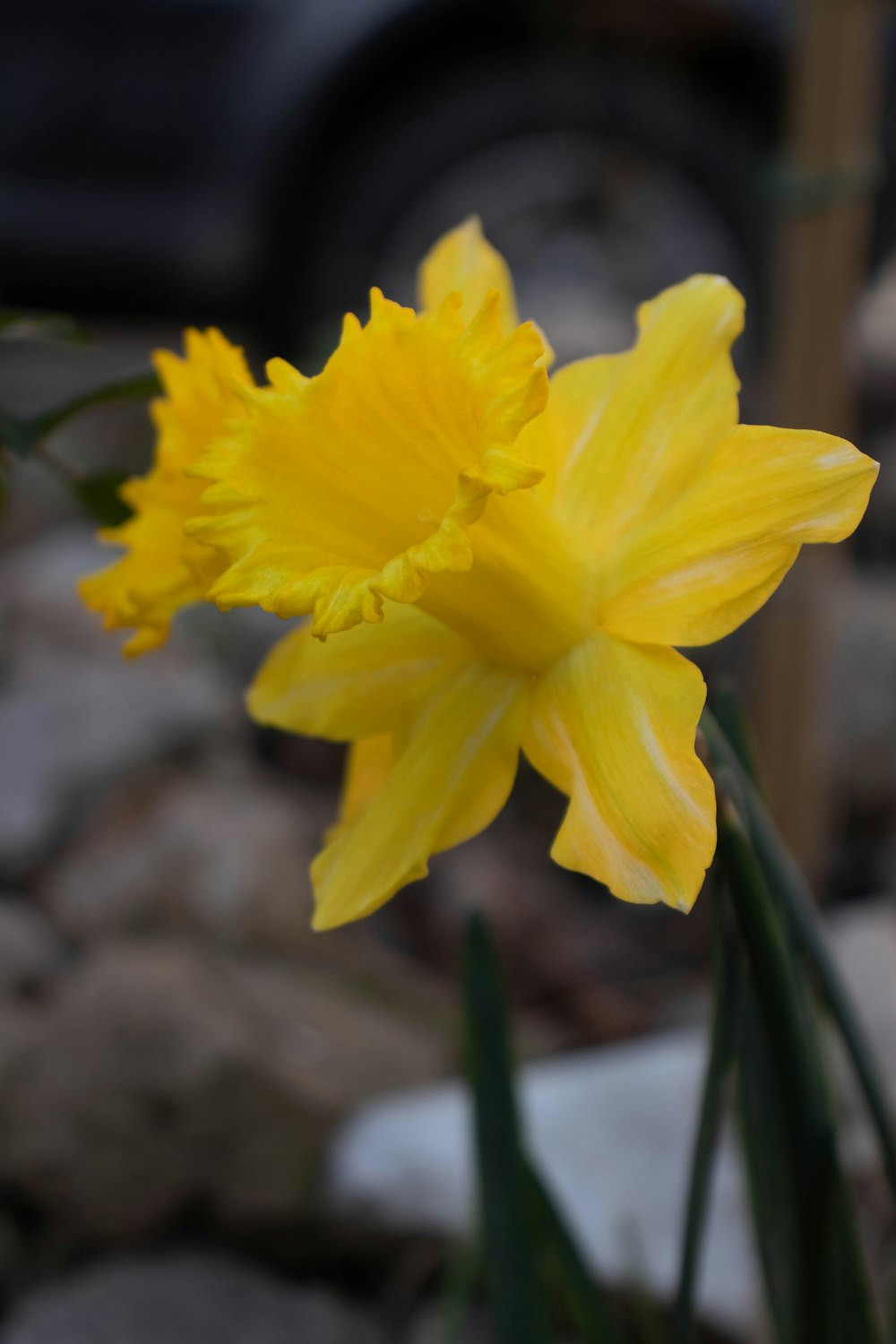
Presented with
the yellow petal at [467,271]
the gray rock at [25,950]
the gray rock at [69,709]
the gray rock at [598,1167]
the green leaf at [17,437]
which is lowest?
the gray rock at [69,709]

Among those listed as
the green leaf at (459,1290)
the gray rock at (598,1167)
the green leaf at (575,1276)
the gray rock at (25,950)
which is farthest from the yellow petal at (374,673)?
the gray rock at (25,950)

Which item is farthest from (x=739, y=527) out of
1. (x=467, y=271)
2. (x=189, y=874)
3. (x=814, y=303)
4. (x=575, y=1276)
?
(x=189, y=874)

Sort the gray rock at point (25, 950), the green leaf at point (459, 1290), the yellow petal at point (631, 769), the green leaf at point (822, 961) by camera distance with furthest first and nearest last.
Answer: the gray rock at point (25, 950)
the green leaf at point (459, 1290)
the green leaf at point (822, 961)
the yellow petal at point (631, 769)

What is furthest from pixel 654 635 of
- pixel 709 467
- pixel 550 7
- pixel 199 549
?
pixel 550 7

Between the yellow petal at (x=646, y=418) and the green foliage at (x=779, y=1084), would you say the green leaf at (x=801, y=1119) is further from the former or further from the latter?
the yellow petal at (x=646, y=418)

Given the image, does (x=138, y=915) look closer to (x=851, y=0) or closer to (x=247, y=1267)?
(x=247, y=1267)

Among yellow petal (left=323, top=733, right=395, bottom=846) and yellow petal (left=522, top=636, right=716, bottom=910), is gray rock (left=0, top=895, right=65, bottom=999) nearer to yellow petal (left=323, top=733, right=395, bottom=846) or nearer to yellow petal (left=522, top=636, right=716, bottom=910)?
yellow petal (left=323, top=733, right=395, bottom=846)
